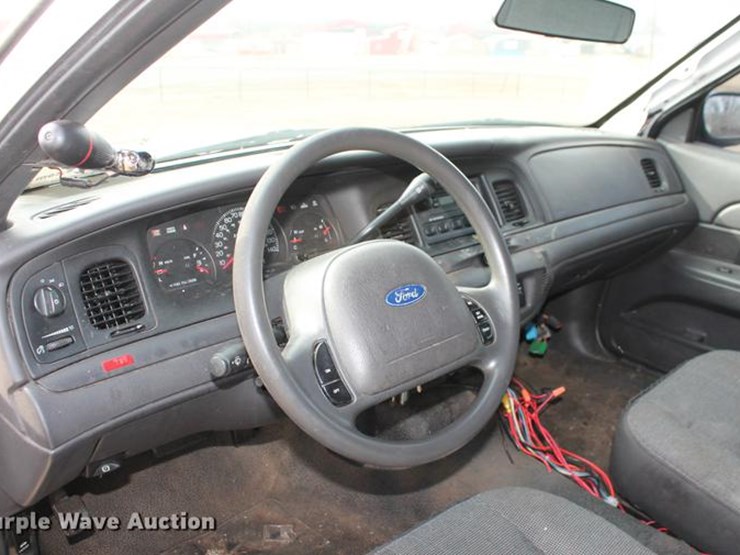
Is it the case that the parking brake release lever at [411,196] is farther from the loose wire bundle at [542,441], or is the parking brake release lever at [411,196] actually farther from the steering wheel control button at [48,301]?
the loose wire bundle at [542,441]

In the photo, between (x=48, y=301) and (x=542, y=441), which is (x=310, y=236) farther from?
(x=542, y=441)

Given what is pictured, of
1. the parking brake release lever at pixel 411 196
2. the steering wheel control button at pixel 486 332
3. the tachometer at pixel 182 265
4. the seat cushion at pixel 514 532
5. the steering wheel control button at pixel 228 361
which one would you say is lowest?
the seat cushion at pixel 514 532

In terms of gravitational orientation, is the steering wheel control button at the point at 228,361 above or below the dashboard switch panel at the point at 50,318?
below

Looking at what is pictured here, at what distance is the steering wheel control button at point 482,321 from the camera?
1391 mm

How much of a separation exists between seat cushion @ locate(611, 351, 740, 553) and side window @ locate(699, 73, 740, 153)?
120 cm

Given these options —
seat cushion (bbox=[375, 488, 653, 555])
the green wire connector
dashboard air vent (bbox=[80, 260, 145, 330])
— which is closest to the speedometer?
dashboard air vent (bbox=[80, 260, 145, 330])

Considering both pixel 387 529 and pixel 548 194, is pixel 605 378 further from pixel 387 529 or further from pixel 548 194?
pixel 387 529

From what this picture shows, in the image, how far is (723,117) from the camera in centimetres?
266

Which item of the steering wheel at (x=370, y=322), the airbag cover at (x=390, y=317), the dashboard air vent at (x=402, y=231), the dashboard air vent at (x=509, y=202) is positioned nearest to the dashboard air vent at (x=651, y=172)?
the dashboard air vent at (x=509, y=202)

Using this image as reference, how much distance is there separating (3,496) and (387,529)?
1.10 metres

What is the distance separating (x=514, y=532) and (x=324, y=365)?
50 centimetres

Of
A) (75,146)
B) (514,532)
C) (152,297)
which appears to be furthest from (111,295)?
(514,532)

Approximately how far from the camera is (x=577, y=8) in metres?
2.04

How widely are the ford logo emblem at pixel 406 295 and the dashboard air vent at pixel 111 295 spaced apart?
565 millimetres
